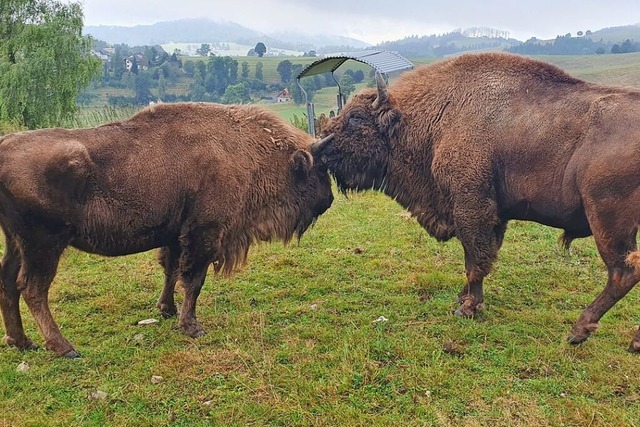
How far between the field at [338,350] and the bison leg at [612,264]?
0.18 metres

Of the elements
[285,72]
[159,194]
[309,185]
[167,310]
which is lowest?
[285,72]

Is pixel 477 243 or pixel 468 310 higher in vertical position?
pixel 477 243

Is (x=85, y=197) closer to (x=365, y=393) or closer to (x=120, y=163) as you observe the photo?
(x=120, y=163)

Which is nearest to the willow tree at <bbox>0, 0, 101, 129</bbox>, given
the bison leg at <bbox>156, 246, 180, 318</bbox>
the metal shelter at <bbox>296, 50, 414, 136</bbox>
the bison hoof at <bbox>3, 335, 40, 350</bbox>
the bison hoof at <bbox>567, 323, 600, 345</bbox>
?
the metal shelter at <bbox>296, 50, 414, 136</bbox>

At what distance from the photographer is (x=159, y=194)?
4.79 meters

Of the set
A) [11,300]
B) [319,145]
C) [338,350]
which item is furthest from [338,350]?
[11,300]

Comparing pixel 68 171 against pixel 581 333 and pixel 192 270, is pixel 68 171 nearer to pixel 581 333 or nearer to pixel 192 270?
pixel 192 270

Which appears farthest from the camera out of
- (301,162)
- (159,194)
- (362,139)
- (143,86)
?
(143,86)

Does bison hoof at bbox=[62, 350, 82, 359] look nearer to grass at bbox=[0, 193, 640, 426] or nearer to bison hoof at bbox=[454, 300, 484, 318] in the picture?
grass at bbox=[0, 193, 640, 426]

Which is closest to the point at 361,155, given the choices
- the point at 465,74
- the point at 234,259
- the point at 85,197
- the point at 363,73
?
the point at 465,74

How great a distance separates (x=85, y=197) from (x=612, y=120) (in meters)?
4.18

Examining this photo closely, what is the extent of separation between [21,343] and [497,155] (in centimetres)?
431

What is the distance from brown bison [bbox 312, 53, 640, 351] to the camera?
14.4 feet

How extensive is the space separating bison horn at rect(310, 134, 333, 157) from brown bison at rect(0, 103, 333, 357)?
9 cm
